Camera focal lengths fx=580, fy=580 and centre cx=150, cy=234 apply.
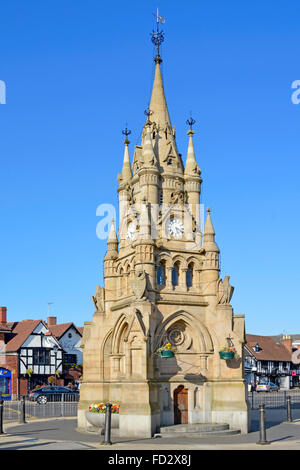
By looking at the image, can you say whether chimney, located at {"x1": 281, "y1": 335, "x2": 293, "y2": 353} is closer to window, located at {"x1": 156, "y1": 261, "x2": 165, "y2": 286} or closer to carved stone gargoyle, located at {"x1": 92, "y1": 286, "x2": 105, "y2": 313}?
carved stone gargoyle, located at {"x1": 92, "y1": 286, "x2": 105, "y2": 313}

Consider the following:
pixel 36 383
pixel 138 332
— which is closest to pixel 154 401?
pixel 138 332

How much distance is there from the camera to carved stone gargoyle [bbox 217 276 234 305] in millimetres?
29484

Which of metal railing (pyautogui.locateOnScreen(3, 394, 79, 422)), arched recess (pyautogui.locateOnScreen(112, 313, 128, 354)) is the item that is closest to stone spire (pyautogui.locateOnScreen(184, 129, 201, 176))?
arched recess (pyautogui.locateOnScreen(112, 313, 128, 354))

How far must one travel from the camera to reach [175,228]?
1224 inches

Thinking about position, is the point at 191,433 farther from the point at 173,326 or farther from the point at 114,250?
the point at 114,250

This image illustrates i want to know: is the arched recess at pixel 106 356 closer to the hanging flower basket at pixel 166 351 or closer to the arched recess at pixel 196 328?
the arched recess at pixel 196 328

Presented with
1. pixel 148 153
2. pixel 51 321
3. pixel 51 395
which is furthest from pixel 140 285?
pixel 51 321

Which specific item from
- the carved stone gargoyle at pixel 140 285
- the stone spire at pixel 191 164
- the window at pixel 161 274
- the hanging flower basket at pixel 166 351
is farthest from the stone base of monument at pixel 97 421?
the stone spire at pixel 191 164

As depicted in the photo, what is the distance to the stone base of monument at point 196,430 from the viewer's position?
26.1 meters

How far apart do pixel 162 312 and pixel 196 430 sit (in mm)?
5721

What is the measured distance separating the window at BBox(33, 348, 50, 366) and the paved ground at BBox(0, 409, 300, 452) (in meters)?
35.1

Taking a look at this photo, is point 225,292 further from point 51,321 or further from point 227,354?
point 51,321
